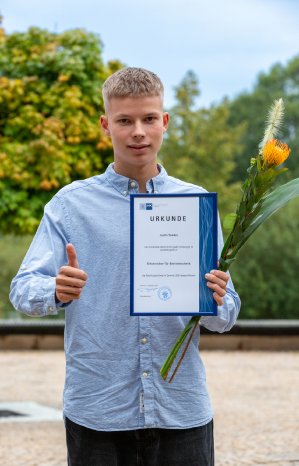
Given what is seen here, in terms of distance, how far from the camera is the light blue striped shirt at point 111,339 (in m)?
2.61

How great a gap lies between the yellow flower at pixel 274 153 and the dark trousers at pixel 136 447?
29.3 inches

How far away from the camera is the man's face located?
2.67 m

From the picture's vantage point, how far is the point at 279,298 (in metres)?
32.2

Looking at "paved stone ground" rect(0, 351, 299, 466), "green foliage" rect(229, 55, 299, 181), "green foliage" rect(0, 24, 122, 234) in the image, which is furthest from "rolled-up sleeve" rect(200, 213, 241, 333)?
"green foliage" rect(229, 55, 299, 181)

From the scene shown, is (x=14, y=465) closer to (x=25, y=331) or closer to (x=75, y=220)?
(x=75, y=220)

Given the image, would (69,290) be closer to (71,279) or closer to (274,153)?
(71,279)

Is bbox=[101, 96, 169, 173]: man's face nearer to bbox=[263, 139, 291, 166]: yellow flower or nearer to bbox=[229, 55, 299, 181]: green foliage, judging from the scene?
bbox=[263, 139, 291, 166]: yellow flower

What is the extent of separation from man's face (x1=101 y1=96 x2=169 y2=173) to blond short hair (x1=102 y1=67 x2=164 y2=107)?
0.01 meters

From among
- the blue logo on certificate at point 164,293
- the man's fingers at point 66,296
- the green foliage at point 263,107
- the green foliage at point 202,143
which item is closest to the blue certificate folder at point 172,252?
the blue logo on certificate at point 164,293

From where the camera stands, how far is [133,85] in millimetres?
2678

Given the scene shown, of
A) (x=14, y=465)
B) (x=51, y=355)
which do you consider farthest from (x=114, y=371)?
(x=51, y=355)

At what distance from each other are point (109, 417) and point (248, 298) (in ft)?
97.8

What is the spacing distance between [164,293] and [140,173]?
0.38 meters

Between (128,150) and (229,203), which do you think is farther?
(229,203)
